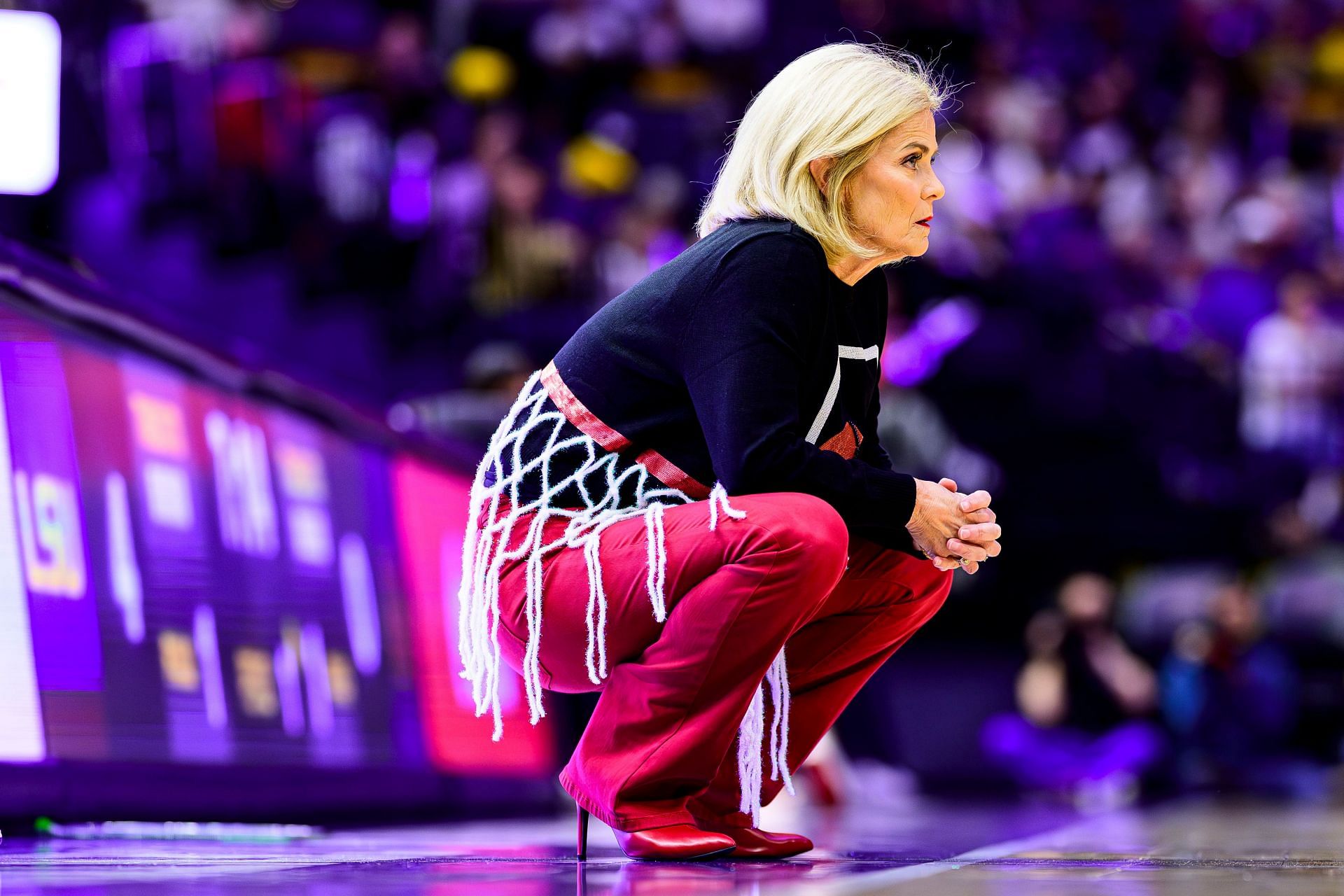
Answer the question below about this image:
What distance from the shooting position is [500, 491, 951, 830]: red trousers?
1.81 meters

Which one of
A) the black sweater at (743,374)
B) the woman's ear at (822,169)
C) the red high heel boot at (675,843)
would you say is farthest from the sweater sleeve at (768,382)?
the red high heel boot at (675,843)

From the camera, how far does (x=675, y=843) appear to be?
1842 mm

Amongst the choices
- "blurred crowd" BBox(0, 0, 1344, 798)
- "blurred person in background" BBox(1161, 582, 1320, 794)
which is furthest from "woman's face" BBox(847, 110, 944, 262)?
"blurred person in background" BBox(1161, 582, 1320, 794)

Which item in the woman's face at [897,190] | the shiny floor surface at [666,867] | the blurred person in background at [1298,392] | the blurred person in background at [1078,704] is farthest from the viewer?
the blurred person in background at [1298,392]

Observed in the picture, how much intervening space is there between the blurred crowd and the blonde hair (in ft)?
9.36

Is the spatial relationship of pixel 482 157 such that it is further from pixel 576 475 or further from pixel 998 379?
pixel 576 475

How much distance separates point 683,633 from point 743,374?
306 millimetres

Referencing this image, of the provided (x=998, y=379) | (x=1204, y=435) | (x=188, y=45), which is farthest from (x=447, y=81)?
(x=1204, y=435)

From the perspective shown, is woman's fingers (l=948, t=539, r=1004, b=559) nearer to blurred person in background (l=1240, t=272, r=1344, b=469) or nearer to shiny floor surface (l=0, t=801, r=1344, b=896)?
shiny floor surface (l=0, t=801, r=1344, b=896)

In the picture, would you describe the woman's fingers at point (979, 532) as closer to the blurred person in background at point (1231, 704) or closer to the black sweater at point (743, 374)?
the black sweater at point (743, 374)

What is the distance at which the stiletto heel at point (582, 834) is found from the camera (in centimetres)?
197

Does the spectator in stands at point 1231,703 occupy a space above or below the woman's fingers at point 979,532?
below

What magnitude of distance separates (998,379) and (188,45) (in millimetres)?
3155

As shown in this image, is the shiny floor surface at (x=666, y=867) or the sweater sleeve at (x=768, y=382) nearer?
the shiny floor surface at (x=666, y=867)
